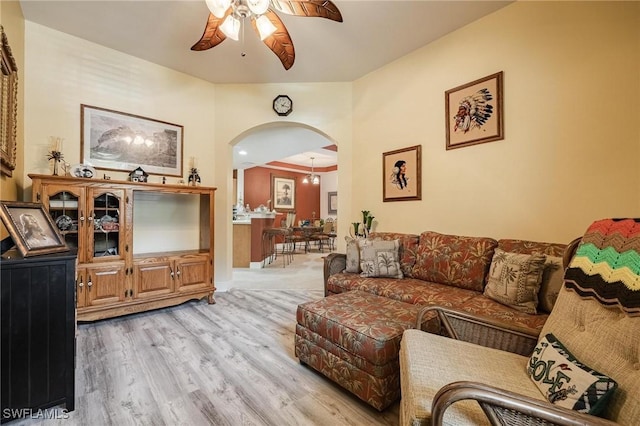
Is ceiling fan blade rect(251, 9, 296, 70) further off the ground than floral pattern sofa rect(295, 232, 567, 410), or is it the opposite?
ceiling fan blade rect(251, 9, 296, 70)

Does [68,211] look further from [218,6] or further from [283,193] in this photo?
[283,193]

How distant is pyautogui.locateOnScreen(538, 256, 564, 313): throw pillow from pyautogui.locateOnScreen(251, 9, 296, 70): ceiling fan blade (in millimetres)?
2547

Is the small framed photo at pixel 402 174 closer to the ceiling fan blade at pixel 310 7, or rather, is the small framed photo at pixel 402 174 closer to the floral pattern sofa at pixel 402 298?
the floral pattern sofa at pixel 402 298

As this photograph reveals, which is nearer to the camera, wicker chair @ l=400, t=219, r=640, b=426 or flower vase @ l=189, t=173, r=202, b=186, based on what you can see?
wicker chair @ l=400, t=219, r=640, b=426

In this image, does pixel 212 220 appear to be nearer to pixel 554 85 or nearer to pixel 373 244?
pixel 373 244

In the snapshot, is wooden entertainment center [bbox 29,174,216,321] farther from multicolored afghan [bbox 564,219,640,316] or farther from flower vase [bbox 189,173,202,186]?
multicolored afghan [bbox 564,219,640,316]

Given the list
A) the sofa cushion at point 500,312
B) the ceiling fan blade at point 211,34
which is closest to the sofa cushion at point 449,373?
the sofa cushion at point 500,312

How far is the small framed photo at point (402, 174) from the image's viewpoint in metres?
3.02

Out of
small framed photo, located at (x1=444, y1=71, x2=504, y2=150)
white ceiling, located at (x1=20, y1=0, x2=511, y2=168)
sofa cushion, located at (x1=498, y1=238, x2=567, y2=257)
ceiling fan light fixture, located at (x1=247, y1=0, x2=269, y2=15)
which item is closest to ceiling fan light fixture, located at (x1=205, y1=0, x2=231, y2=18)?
ceiling fan light fixture, located at (x1=247, y1=0, x2=269, y2=15)

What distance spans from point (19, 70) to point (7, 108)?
0.74m

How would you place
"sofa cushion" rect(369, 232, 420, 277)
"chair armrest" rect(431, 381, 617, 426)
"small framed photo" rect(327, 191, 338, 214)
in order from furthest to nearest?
"small framed photo" rect(327, 191, 338, 214) → "sofa cushion" rect(369, 232, 420, 277) → "chair armrest" rect(431, 381, 617, 426)

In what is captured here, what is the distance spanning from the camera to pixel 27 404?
1.38m

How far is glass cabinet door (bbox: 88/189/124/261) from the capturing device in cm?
271

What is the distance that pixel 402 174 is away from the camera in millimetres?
3162
